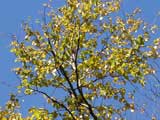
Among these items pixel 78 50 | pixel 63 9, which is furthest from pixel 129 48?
pixel 63 9

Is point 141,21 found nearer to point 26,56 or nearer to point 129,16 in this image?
point 129,16

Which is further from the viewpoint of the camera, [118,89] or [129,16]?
[129,16]

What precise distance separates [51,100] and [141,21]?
17.0 ft

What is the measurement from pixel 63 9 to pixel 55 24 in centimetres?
73

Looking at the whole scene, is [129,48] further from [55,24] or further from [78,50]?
[55,24]

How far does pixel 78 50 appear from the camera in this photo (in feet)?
64.8

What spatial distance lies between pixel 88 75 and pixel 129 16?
3.76 meters

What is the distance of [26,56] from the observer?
2069cm

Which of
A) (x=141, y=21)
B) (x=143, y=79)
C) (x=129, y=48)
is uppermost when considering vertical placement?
(x=141, y=21)

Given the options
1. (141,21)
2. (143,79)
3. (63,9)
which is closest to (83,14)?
(63,9)

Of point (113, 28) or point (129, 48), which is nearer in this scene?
point (129, 48)

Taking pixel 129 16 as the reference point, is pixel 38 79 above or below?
below

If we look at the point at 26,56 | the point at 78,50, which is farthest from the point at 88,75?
the point at 26,56

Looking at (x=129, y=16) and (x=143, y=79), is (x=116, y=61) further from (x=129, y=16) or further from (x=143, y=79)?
(x=129, y=16)
